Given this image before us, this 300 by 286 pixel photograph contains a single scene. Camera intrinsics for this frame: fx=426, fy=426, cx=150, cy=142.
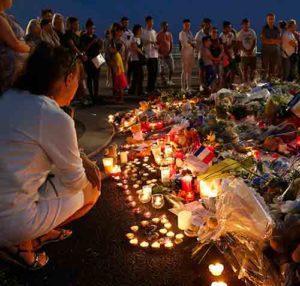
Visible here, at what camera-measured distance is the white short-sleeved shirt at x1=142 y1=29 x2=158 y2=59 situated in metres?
11.4

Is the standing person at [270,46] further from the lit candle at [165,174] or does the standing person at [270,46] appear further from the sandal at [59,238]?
the sandal at [59,238]

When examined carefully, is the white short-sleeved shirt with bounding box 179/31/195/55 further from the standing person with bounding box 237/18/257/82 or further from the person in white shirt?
the person in white shirt

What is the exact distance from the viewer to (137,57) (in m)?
10.9

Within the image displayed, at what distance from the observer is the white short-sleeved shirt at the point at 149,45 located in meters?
11.4

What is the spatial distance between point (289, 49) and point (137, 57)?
4244mm

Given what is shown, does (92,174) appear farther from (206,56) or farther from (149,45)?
(149,45)

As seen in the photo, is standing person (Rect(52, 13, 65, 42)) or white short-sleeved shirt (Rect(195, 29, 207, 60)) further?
white short-sleeved shirt (Rect(195, 29, 207, 60))

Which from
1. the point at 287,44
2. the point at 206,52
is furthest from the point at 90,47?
the point at 287,44

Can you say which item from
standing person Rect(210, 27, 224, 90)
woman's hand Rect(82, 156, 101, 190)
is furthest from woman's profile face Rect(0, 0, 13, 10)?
standing person Rect(210, 27, 224, 90)

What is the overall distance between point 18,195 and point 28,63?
843 mm

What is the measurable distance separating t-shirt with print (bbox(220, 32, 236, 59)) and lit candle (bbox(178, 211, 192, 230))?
8436mm

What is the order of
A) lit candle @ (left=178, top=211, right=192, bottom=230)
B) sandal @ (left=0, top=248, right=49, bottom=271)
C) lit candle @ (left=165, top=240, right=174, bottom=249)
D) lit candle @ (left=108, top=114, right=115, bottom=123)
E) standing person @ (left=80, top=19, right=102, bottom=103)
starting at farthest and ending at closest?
standing person @ (left=80, top=19, right=102, bottom=103)
lit candle @ (left=108, top=114, right=115, bottom=123)
lit candle @ (left=178, top=211, right=192, bottom=230)
lit candle @ (left=165, top=240, right=174, bottom=249)
sandal @ (left=0, top=248, right=49, bottom=271)

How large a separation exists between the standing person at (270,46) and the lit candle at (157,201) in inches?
316

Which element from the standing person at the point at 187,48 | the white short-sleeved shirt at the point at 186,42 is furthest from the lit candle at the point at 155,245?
the white short-sleeved shirt at the point at 186,42
